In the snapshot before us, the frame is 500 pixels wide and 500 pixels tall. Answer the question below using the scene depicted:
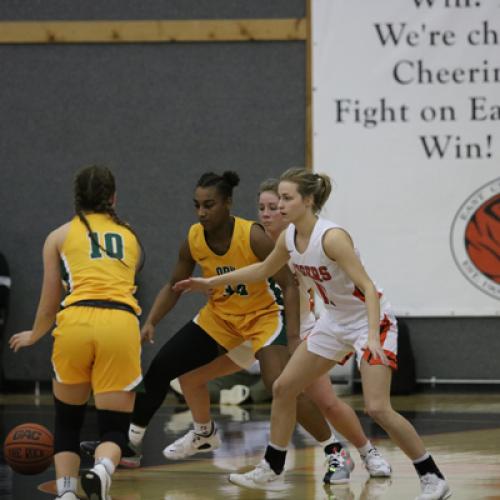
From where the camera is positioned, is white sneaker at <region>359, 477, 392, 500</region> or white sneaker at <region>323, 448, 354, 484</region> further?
white sneaker at <region>323, 448, 354, 484</region>

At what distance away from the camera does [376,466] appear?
20.3ft

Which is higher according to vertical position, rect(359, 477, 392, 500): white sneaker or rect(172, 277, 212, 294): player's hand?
rect(172, 277, 212, 294): player's hand

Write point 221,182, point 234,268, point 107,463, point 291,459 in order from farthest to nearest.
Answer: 1. point 291,459
2. point 234,268
3. point 221,182
4. point 107,463

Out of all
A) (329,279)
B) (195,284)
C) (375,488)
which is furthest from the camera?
(195,284)

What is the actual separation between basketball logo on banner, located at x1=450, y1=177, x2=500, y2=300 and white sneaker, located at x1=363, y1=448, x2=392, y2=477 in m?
4.78

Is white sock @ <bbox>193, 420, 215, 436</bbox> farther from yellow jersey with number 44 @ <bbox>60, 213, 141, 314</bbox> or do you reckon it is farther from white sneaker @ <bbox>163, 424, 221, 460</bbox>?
yellow jersey with number 44 @ <bbox>60, 213, 141, 314</bbox>

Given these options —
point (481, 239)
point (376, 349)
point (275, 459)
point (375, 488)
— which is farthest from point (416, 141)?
point (376, 349)

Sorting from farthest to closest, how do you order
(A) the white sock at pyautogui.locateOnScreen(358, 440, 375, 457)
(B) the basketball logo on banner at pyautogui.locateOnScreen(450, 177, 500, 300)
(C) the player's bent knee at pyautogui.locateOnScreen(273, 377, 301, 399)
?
1. (B) the basketball logo on banner at pyautogui.locateOnScreen(450, 177, 500, 300)
2. (A) the white sock at pyautogui.locateOnScreen(358, 440, 375, 457)
3. (C) the player's bent knee at pyautogui.locateOnScreen(273, 377, 301, 399)

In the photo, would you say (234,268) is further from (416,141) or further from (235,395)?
(416,141)

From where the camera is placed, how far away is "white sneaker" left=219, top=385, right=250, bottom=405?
392 inches

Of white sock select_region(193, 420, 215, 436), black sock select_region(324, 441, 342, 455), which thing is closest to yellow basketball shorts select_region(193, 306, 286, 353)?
white sock select_region(193, 420, 215, 436)

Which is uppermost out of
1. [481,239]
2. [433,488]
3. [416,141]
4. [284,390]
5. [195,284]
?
[416,141]

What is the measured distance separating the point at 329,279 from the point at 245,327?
108cm

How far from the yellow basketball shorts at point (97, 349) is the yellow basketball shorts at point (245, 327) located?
131 centimetres
